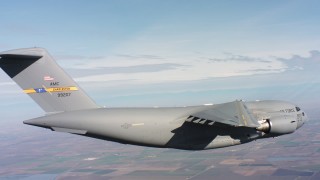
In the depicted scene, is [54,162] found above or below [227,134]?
below

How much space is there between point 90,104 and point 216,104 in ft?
11.9

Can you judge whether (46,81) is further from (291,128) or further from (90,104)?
(291,128)

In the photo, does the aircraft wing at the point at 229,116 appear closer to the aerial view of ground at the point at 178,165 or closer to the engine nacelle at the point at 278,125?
the engine nacelle at the point at 278,125

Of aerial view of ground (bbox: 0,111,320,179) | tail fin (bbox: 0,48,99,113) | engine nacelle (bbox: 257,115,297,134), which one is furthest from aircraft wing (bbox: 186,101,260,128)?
aerial view of ground (bbox: 0,111,320,179)

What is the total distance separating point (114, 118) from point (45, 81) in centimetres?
216

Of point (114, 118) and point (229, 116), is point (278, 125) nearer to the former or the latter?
point (229, 116)

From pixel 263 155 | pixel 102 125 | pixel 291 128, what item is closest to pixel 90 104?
pixel 102 125

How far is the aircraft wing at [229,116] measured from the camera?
7.57m

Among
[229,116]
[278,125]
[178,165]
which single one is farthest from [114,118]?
[178,165]

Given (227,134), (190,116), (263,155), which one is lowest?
(263,155)

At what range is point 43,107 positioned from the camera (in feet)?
29.1

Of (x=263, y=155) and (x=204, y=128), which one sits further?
(x=263, y=155)

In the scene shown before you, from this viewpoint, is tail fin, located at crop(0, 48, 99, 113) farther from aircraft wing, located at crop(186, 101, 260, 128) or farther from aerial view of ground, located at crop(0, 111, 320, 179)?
aerial view of ground, located at crop(0, 111, 320, 179)

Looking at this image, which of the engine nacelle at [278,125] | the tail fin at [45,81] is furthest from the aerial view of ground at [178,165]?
the tail fin at [45,81]
